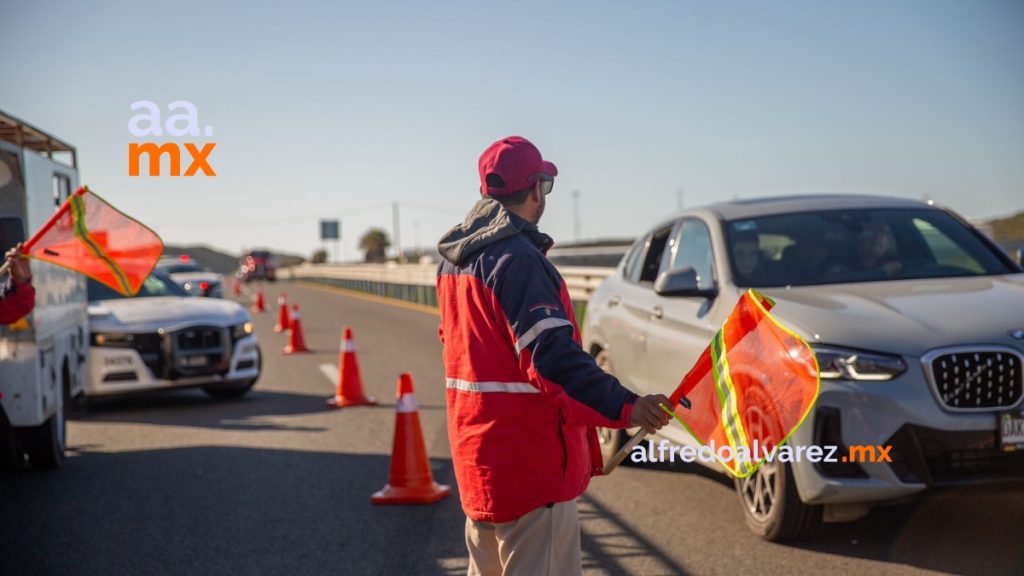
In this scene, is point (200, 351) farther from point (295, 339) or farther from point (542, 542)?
point (542, 542)

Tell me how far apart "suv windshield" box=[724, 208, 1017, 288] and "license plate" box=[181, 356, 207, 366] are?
6879 mm

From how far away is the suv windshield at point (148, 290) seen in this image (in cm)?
1315

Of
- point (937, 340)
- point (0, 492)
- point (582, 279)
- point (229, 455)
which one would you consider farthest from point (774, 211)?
point (582, 279)

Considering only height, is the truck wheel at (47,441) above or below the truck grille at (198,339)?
below

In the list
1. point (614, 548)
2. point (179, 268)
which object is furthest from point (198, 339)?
point (179, 268)

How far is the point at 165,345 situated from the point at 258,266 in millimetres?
77980

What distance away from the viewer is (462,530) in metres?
6.76

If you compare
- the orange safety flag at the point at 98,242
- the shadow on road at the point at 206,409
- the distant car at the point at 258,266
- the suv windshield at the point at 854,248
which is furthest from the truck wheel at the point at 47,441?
the distant car at the point at 258,266

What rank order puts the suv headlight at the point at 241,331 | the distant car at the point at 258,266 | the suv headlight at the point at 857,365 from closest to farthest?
the suv headlight at the point at 857,365 < the suv headlight at the point at 241,331 < the distant car at the point at 258,266

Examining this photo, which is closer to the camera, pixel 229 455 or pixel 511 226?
pixel 511 226

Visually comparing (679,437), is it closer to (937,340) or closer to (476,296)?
(937,340)

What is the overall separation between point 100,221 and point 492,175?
3.71 metres

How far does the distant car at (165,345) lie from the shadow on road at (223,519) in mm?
2399

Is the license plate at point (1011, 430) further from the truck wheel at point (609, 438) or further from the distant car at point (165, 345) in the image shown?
the distant car at point (165, 345)
